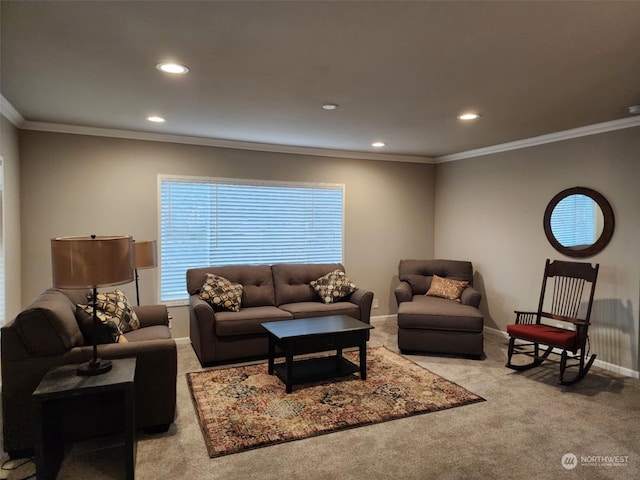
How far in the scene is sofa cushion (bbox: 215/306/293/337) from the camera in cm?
403

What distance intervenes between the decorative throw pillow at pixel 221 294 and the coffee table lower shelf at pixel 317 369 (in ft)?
2.65

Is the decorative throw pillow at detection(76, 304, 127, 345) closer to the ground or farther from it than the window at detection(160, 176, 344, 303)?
closer to the ground

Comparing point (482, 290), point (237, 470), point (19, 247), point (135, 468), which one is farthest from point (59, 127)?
point (482, 290)

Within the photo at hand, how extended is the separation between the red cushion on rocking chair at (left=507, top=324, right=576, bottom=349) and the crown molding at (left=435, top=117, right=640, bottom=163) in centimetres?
201

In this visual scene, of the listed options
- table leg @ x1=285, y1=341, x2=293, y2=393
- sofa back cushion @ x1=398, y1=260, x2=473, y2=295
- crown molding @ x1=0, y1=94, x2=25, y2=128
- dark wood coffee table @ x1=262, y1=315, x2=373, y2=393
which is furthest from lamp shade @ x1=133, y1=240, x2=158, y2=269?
sofa back cushion @ x1=398, y1=260, x2=473, y2=295

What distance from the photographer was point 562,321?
4.21 meters

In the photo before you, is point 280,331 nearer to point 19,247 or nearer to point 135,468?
point 135,468

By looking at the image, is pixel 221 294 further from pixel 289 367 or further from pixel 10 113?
pixel 10 113

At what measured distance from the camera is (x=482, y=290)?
5523 mm

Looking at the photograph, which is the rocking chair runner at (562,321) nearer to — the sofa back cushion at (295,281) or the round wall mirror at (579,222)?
the round wall mirror at (579,222)

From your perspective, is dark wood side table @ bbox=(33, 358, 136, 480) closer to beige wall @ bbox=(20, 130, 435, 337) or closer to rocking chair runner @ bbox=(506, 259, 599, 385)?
beige wall @ bbox=(20, 130, 435, 337)

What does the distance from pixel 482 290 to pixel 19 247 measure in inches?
214

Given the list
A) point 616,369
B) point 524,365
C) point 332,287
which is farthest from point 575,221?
point 332,287

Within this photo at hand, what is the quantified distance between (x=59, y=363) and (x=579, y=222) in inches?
188
